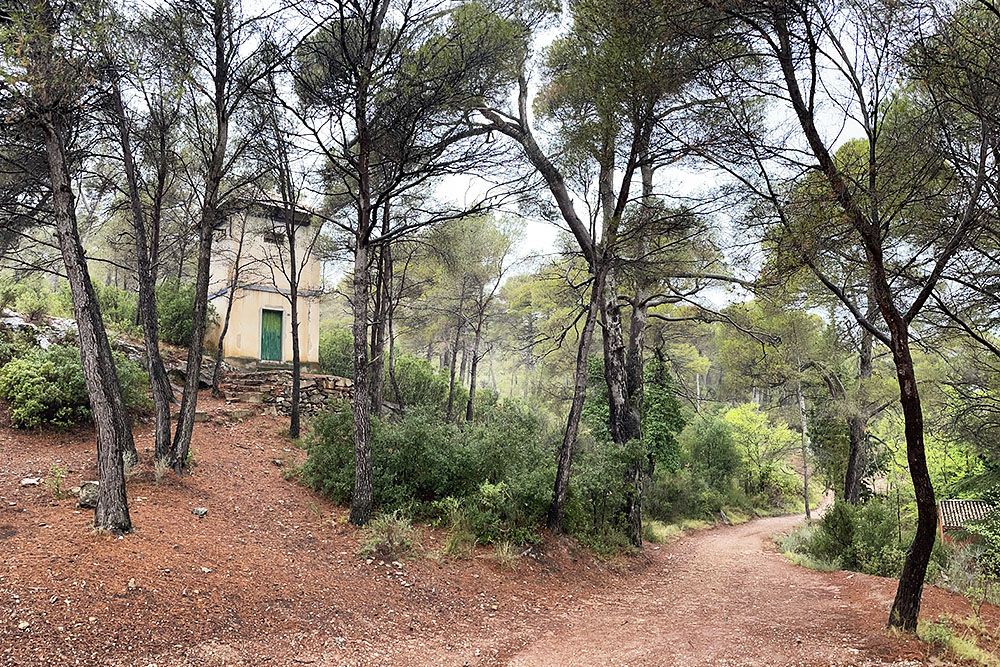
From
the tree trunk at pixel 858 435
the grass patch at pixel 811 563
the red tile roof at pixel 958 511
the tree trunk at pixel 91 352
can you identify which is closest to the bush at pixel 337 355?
the grass patch at pixel 811 563

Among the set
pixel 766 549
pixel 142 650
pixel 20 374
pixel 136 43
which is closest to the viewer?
pixel 142 650

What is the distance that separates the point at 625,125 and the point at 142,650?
25.8 feet

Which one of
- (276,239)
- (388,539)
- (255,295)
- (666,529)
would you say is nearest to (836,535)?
(666,529)

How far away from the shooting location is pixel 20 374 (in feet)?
29.1

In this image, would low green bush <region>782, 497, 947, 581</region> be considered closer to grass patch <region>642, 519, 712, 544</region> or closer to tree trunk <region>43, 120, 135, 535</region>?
grass patch <region>642, 519, 712, 544</region>

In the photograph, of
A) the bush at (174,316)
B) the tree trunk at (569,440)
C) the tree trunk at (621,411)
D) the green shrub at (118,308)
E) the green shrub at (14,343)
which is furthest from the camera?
the bush at (174,316)

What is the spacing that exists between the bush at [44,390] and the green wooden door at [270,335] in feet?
21.6

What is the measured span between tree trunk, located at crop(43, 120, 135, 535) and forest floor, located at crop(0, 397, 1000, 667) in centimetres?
28

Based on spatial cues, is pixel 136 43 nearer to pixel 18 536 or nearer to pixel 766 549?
pixel 18 536

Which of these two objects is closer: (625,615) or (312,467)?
(625,615)

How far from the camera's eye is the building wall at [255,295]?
15.7 m

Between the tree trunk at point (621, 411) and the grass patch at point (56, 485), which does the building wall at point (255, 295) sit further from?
the tree trunk at point (621, 411)

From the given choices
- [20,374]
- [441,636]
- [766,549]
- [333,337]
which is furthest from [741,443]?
[20,374]

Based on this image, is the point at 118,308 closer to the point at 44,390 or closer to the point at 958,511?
the point at 44,390
